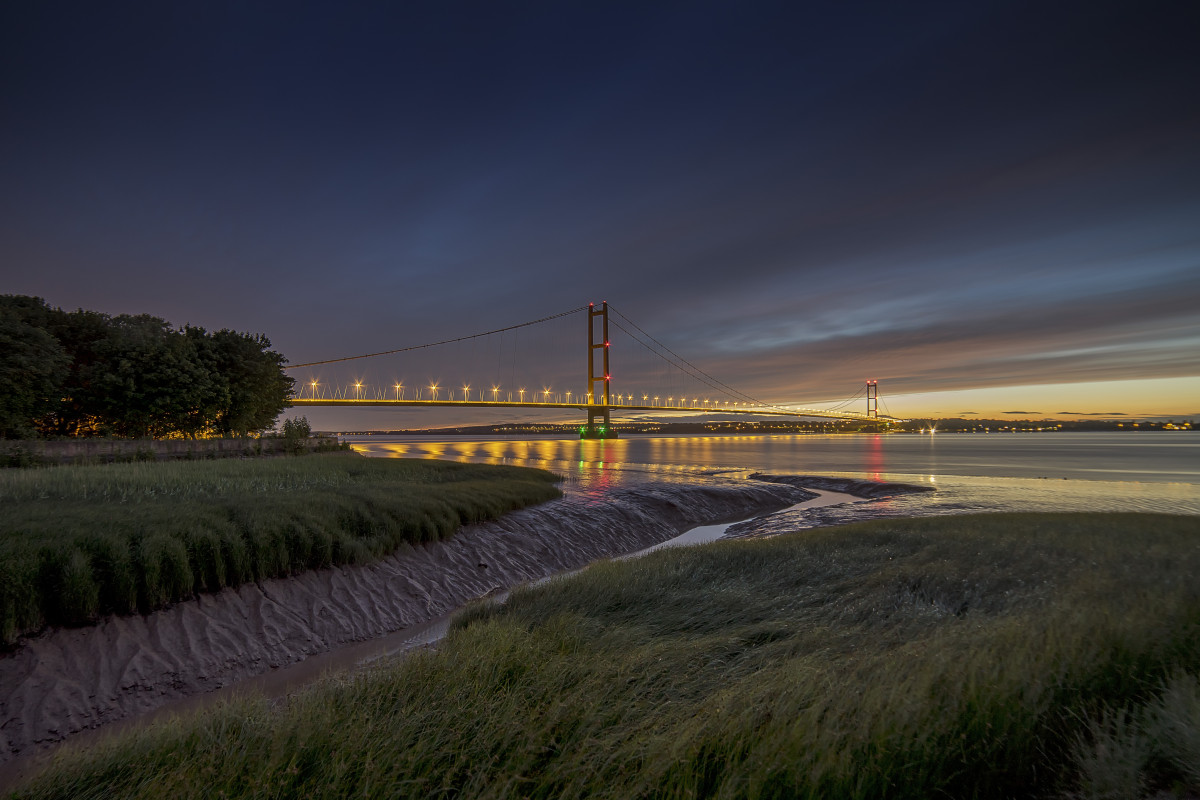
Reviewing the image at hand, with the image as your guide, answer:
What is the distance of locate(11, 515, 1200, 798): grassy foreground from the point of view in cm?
283

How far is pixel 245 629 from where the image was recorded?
26.1ft

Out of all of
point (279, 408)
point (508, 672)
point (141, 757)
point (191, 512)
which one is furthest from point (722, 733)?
A: point (279, 408)

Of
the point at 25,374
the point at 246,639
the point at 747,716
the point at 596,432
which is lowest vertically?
the point at 246,639

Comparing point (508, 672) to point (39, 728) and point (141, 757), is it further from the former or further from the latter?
point (39, 728)

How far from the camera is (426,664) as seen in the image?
4.77 m

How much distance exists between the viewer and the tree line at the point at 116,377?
78.6ft

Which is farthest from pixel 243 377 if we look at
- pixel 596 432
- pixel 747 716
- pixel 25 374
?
pixel 596 432

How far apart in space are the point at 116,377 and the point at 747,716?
114 ft

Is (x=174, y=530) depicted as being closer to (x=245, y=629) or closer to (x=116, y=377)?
(x=245, y=629)

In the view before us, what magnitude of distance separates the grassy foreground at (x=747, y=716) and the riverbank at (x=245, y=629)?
3753 mm

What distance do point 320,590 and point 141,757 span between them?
255 inches

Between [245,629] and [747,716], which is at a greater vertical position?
[747,716]

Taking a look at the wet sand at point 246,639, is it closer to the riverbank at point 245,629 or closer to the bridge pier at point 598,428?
the riverbank at point 245,629

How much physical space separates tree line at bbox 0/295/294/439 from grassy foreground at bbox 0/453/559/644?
13.2 meters
